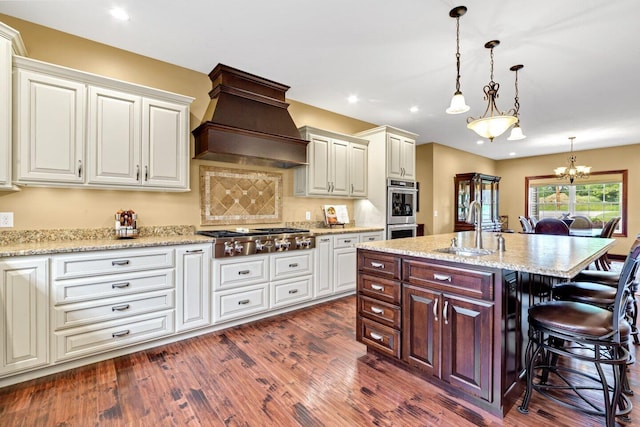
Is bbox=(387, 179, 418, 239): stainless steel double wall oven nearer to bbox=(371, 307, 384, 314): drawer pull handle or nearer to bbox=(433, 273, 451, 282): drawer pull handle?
bbox=(371, 307, 384, 314): drawer pull handle

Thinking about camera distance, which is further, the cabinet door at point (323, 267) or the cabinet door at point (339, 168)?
the cabinet door at point (339, 168)

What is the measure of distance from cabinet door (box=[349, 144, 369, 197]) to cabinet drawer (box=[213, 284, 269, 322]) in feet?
6.98

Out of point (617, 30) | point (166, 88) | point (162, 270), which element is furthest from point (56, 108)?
point (617, 30)

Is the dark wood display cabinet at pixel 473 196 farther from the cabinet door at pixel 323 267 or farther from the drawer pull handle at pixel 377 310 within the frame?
the drawer pull handle at pixel 377 310

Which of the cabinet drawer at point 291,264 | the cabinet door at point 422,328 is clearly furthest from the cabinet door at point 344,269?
the cabinet door at point 422,328

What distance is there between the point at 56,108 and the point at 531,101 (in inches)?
222

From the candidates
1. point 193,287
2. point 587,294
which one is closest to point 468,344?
point 587,294

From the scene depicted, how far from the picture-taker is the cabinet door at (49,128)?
7.58ft

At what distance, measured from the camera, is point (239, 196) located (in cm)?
377

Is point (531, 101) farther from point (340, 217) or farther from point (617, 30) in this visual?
point (340, 217)

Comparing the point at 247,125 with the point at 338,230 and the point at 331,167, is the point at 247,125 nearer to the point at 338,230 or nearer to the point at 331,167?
the point at 331,167

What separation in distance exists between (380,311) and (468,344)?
0.66 m

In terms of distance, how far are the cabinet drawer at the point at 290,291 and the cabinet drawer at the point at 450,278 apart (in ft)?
5.57

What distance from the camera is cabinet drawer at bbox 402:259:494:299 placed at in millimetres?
1757
